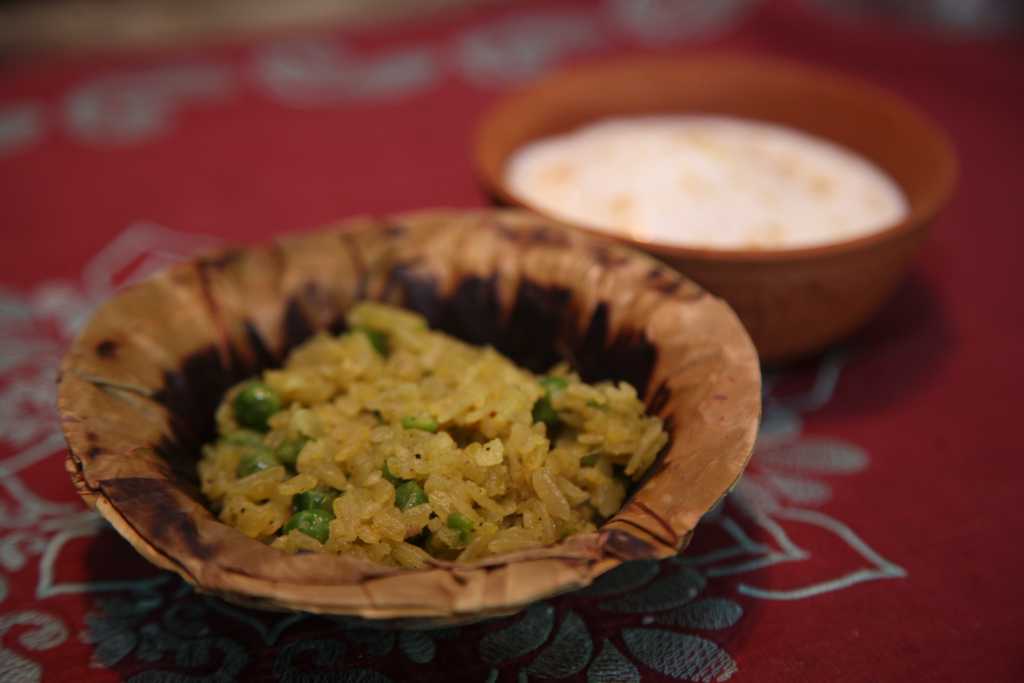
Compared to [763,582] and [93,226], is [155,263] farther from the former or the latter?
[763,582]

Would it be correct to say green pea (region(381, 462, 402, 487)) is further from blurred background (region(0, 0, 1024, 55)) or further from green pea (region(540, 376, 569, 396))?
blurred background (region(0, 0, 1024, 55))

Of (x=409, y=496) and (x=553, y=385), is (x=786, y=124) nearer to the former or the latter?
(x=553, y=385)

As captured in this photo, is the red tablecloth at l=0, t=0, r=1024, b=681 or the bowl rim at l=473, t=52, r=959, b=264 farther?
the bowl rim at l=473, t=52, r=959, b=264

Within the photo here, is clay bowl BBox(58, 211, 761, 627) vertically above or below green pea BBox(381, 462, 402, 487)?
Answer: above

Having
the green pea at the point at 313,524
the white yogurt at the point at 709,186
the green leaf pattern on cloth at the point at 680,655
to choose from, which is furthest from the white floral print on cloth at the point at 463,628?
the white yogurt at the point at 709,186

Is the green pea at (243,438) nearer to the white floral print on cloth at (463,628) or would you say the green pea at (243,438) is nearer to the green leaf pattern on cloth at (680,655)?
the white floral print on cloth at (463,628)

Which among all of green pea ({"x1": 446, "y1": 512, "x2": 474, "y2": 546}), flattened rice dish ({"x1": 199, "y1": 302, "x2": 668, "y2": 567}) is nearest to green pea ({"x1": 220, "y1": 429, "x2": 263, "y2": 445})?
flattened rice dish ({"x1": 199, "y1": 302, "x2": 668, "y2": 567})
